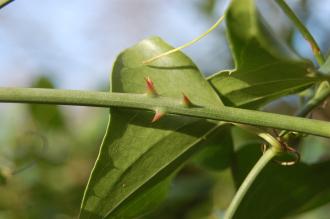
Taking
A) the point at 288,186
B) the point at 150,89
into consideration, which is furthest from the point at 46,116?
the point at 150,89

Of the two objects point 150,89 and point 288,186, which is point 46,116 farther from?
point 150,89

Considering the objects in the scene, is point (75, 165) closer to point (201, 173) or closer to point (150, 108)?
point (201, 173)

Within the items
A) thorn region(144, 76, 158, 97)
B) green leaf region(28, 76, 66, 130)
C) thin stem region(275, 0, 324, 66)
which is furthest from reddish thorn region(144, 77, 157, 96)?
green leaf region(28, 76, 66, 130)

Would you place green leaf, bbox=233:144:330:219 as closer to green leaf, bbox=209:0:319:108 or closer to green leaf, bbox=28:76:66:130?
green leaf, bbox=209:0:319:108

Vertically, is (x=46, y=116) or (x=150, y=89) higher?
(x=150, y=89)

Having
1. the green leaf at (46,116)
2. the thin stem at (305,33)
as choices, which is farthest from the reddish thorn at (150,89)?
the green leaf at (46,116)
